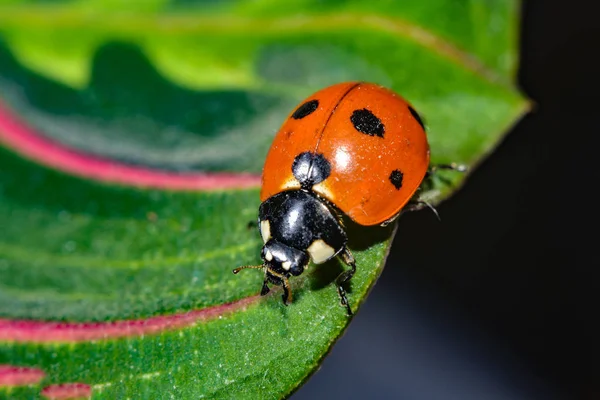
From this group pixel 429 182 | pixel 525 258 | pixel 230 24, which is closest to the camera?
pixel 429 182

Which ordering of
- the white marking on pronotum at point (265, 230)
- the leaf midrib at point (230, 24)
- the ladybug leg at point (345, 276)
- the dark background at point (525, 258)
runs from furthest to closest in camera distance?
1. the dark background at point (525, 258)
2. the leaf midrib at point (230, 24)
3. the white marking on pronotum at point (265, 230)
4. the ladybug leg at point (345, 276)

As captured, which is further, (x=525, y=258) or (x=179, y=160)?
(x=525, y=258)

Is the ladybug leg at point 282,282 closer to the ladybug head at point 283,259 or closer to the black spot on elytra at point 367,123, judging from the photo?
the ladybug head at point 283,259

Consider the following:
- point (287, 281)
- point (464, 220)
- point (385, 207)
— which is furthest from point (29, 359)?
point (464, 220)

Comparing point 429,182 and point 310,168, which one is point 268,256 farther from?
point 429,182

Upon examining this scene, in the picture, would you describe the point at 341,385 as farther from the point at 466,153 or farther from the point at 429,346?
the point at 466,153

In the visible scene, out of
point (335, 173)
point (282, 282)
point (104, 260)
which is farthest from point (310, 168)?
point (104, 260)

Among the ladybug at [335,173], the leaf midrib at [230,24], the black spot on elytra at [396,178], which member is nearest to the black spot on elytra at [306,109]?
the ladybug at [335,173]
